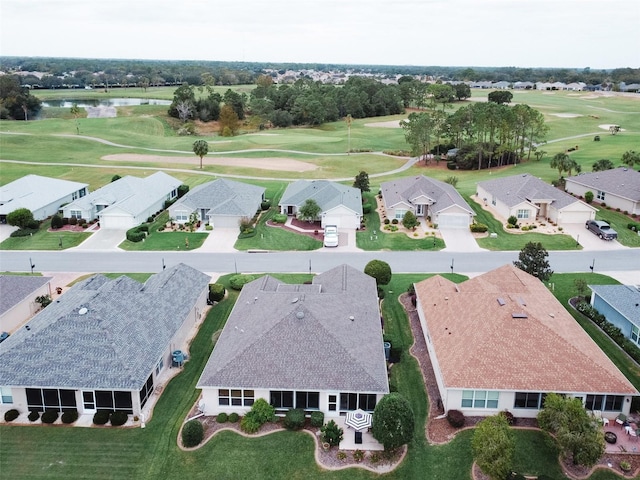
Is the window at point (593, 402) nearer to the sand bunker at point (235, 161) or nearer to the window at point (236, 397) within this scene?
the window at point (236, 397)

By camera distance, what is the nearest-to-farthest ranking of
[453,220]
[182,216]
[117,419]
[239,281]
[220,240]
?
[117,419]
[239,281]
[220,240]
[453,220]
[182,216]

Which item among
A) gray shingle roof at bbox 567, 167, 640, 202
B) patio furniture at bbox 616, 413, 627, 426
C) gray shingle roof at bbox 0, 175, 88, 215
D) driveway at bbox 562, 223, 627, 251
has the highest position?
gray shingle roof at bbox 567, 167, 640, 202

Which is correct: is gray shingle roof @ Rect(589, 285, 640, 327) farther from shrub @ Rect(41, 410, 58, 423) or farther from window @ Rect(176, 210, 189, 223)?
window @ Rect(176, 210, 189, 223)

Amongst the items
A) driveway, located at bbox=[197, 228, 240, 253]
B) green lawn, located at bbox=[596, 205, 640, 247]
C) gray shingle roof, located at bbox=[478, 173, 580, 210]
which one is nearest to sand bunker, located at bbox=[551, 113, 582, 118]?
gray shingle roof, located at bbox=[478, 173, 580, 210]

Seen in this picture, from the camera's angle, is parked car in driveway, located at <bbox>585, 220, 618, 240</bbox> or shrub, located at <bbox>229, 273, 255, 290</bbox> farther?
parked car in driveway, located at <bbox>585, 220, 618, 240</bbox>

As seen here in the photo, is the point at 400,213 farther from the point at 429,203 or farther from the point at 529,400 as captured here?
the point at 529,400

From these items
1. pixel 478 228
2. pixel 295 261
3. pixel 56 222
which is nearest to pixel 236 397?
pixel 295 261

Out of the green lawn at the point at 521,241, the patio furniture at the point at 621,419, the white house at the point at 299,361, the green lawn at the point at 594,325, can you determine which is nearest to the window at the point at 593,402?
the patio furniture at the point at 621,419
